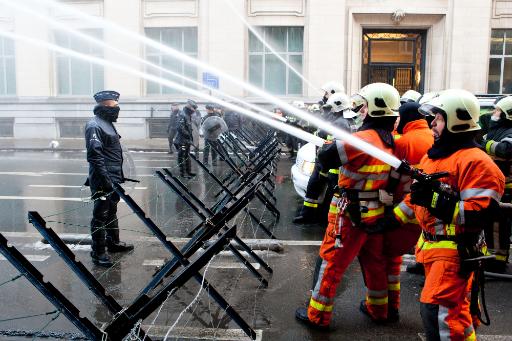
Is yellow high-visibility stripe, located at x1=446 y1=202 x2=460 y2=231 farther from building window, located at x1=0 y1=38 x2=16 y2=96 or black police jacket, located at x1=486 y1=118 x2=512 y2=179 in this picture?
building window, located at x1=0 y1=38 x2=16 y2=96

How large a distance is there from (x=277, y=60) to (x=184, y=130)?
35.6ft

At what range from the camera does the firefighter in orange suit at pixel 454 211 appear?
3.18 metres

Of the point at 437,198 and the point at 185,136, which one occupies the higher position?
the point at 437,198

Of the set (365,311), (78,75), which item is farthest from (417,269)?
(78,75)

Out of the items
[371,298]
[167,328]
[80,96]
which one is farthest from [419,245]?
[80,96]

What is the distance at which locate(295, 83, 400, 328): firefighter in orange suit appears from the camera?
4297 millimetres

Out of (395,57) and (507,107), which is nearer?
(507,107)

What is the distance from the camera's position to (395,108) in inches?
174

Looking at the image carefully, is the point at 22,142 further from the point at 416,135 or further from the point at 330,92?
the point at 416,135

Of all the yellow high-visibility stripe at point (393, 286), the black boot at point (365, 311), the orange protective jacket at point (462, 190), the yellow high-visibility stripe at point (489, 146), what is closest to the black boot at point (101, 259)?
the black boot at point (365, 311)

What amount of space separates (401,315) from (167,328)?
6.83 feet

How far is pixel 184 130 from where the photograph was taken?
13.4 metres

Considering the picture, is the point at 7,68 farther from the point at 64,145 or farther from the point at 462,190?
the point at 462,190

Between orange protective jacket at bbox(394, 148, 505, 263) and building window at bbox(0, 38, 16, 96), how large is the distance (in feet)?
79.5
